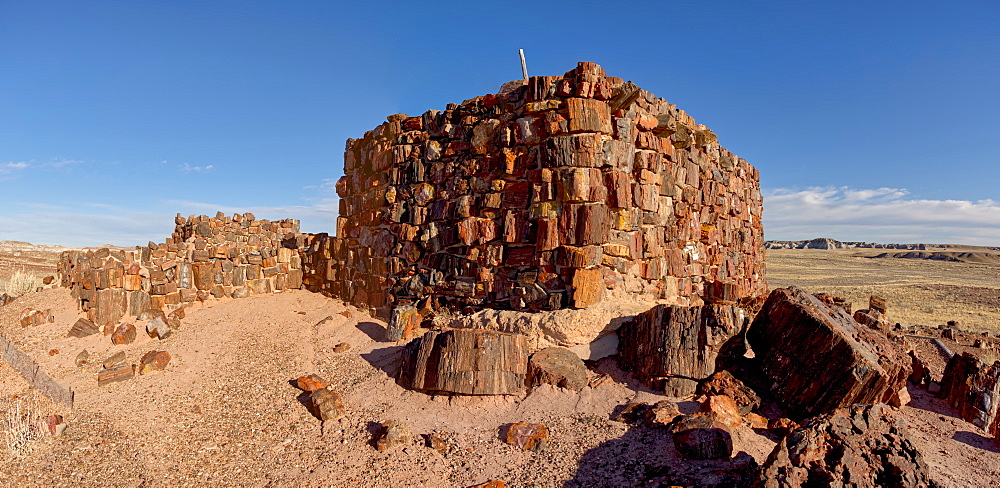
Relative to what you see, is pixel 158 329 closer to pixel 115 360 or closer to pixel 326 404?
pixel 115 360

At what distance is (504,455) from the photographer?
4.97m

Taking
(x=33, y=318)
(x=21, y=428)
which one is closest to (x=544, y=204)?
(x=21, y=428)

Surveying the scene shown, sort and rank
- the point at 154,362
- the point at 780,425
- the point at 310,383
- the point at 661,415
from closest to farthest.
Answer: the point at 780,425
the point at 661,415
the point at 310,383
the point at 154,362

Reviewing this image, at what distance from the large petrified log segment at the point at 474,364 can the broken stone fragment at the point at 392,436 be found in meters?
0.76

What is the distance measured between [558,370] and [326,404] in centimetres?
278

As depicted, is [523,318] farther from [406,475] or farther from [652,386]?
[406,475]

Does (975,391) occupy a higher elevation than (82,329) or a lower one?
lower

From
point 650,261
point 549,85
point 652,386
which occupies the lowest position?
point 652,386

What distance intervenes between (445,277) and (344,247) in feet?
11.8

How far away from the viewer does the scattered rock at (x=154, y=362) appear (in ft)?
23.9

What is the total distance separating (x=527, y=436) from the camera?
16.9ft

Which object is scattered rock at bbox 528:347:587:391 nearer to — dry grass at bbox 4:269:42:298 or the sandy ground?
the sandy ground

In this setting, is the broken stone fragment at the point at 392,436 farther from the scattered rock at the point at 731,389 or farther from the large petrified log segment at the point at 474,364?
the scattered rock at the point at 731,389

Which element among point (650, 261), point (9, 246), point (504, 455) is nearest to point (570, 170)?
point (650, 261)
